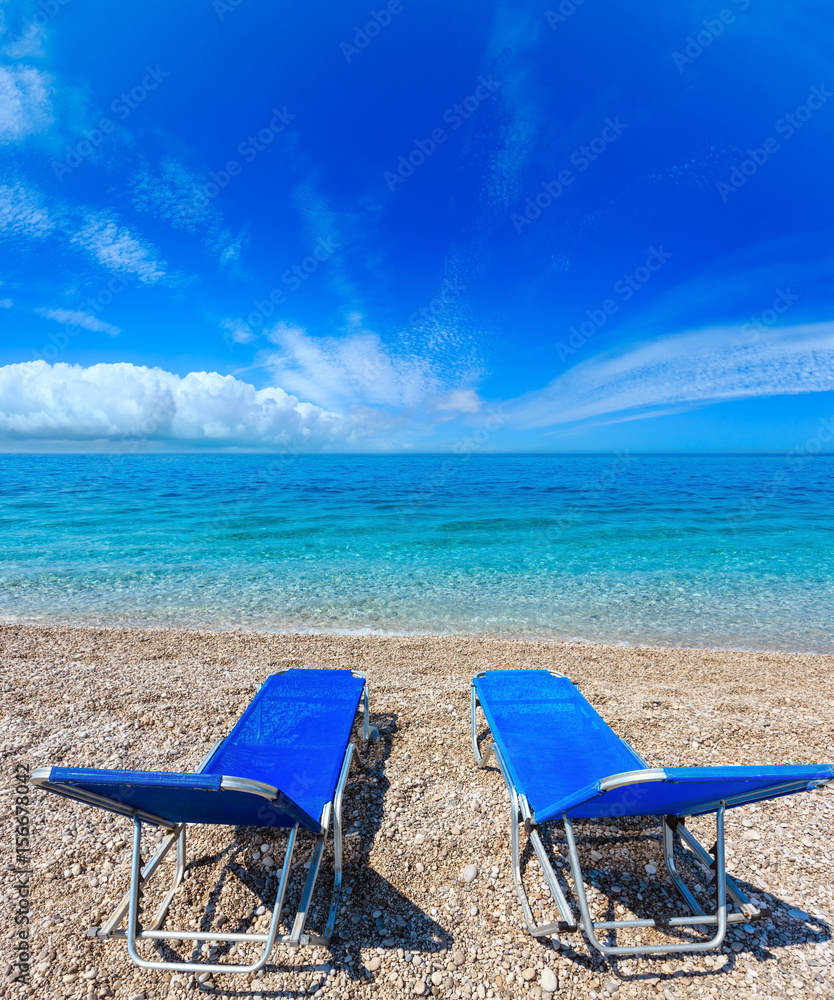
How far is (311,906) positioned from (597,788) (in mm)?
1997

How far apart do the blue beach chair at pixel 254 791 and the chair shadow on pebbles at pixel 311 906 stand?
88 mm

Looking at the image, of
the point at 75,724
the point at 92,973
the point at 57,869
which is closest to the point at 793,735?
the point at 92,973

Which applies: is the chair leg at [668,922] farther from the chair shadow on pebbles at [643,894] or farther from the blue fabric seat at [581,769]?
the blue fabric seat at [581,769]

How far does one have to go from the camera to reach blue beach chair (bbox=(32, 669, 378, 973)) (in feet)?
7.14

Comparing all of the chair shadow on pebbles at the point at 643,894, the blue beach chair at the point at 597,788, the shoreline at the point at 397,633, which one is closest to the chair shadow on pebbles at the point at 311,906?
the blue beach chair at the point at 597,788

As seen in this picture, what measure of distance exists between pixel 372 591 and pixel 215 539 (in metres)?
8.55

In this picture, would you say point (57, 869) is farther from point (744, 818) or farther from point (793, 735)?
point (793, 735)

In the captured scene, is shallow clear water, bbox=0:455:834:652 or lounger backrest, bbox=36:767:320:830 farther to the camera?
shallow clear water, bbox=0:455:834:652

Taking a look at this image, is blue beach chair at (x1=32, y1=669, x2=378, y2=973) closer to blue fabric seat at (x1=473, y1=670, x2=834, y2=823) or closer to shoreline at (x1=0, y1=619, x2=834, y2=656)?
blue fabric seat at (x1=473, y1=670, x2=834, y2=823)

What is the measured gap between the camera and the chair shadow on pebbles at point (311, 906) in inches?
99.2

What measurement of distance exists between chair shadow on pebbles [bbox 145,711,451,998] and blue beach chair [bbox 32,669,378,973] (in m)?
0.09

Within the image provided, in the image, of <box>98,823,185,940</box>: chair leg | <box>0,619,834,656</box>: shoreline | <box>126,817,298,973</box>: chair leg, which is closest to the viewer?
<box>126,817,298,973</box>: chair leg

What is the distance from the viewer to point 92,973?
2.47 m

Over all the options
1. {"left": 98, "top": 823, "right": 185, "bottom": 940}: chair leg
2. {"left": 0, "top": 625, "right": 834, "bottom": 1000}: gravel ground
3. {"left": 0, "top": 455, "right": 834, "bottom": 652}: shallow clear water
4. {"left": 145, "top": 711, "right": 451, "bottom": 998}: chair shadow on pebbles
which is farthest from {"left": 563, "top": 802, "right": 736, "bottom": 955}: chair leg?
{"left": 0, "top": 455, "right": 834, "bottom": 652}: shallow clear water
